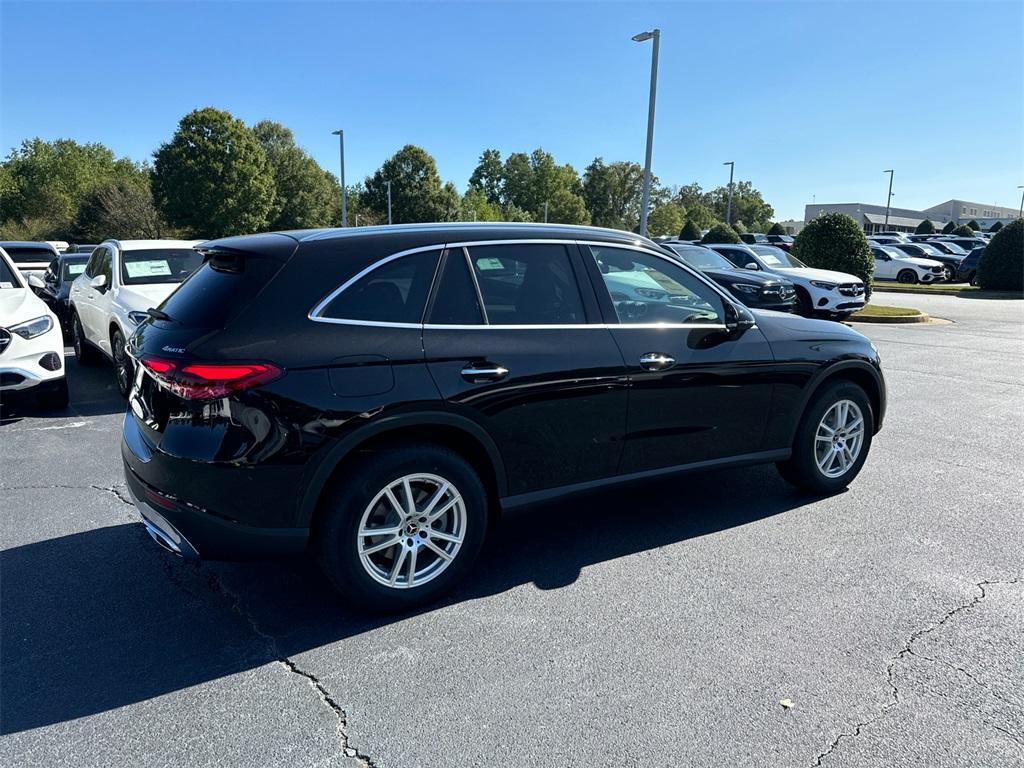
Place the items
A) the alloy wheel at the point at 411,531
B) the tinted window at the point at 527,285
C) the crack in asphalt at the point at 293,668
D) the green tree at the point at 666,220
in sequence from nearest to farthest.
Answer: the crack in asphalt at the point at 293,668, the alloy wheel at the point at 411,531, the tinted window at the point at 527,285, the green tree at the point at 666,220

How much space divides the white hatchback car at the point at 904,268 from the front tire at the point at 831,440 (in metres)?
26.5

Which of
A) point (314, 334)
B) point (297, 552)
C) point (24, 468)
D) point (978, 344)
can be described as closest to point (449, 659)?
point (297, 552)

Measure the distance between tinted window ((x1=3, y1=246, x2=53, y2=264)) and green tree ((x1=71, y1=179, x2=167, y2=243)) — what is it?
116ft

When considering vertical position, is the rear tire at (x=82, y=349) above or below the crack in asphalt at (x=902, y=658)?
above

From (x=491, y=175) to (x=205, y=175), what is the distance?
6187 cm

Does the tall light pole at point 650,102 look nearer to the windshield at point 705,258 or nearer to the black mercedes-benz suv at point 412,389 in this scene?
the windshield at point 705,258

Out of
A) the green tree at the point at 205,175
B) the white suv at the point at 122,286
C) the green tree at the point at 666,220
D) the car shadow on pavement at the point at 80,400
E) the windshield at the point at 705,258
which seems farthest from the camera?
the green tree at the point at 666,220

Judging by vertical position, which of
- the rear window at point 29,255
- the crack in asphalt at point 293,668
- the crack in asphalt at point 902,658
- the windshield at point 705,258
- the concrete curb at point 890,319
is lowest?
the crack in asphalt at point 293,668

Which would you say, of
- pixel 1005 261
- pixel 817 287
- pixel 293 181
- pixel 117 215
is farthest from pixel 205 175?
pixel 1005 261

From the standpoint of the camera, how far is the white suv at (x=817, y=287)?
49.3 ft

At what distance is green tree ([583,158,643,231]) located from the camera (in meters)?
100

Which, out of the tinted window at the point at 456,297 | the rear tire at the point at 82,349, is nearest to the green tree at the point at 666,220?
the rear tire at the point at 82,349

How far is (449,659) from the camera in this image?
2977 mm

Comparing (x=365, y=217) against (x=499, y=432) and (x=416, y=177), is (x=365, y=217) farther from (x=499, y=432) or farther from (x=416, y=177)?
(x=499, y=432)
